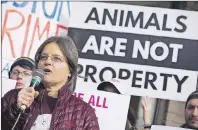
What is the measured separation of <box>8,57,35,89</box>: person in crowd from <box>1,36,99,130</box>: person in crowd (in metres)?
0.10

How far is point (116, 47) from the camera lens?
9.96ft

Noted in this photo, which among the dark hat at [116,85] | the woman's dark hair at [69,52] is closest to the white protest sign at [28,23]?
the woman's dark hair at [69,52]

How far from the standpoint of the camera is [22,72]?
9.73 ft

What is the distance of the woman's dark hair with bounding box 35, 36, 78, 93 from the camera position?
2840mm

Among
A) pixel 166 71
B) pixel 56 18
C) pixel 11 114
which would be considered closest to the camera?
pixel 11 114

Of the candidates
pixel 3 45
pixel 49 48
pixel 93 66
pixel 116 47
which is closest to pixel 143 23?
pixel 116 47

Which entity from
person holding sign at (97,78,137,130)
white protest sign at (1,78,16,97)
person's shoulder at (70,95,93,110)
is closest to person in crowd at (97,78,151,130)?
person holding sign at (97,78,137,130)

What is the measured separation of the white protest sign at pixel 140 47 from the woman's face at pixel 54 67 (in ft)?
0.74

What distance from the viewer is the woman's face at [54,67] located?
2.81 metres

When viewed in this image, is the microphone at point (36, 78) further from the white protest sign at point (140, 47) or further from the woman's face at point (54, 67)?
the white protest sign at point (140, 47)

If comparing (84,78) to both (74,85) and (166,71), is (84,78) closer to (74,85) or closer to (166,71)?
(74,85)

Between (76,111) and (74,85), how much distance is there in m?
0.16

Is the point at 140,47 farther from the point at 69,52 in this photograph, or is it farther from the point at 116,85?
the point at 69,52

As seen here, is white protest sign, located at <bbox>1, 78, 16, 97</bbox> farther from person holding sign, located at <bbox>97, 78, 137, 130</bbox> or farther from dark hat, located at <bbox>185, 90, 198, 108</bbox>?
dark hat, located at <bbox>185, 90, 198, 108</bbox>
